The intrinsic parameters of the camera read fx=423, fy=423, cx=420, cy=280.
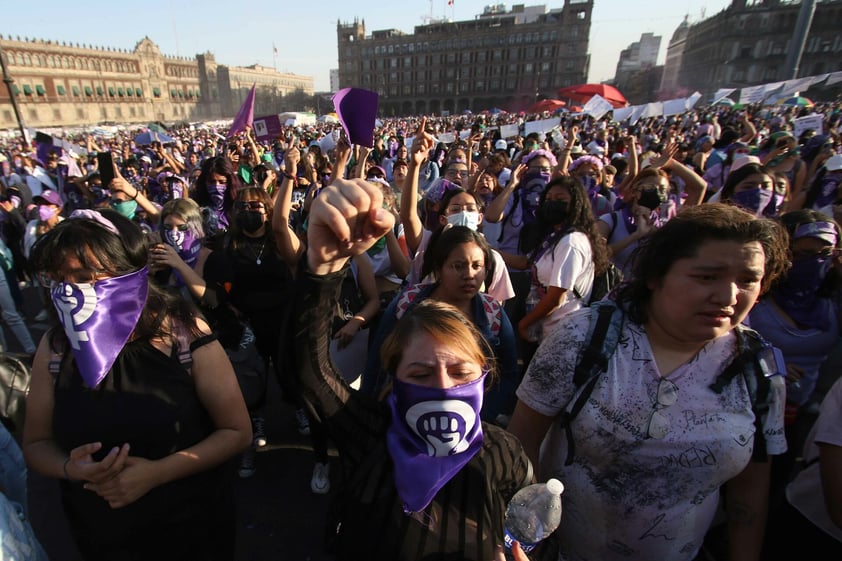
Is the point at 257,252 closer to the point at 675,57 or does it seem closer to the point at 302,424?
the point at 302,424

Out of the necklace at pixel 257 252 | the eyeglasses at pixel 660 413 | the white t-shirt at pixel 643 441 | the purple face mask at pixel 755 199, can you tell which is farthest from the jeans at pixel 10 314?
the purple face mask at pixel 755 199

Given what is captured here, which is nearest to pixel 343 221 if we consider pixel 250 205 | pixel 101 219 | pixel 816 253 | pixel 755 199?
pixel 101 219

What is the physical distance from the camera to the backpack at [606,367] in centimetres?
137

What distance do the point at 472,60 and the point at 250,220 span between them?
9039 centimetres

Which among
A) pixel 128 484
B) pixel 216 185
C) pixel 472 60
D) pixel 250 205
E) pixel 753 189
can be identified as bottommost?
pixel 128 484

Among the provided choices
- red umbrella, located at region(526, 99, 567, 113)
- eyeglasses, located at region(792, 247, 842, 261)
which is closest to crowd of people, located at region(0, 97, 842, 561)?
eyeglasses, located at region(792, 247, 842, 261)

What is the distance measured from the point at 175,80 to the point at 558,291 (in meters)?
99.7

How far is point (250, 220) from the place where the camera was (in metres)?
2.97

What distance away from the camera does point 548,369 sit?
4.84 feet

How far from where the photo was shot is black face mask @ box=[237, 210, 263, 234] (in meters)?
2.97

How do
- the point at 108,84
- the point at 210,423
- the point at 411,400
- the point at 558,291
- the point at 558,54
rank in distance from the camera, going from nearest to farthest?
the point at 411,400 → the point at 210,423 → the point at 558,291 → the point at 108,84 → the point at 558,54

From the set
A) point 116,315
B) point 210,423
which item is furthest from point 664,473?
point 116,315

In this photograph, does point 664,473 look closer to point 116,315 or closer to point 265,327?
point 116,315

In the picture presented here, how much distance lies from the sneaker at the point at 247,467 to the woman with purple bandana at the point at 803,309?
326cm
